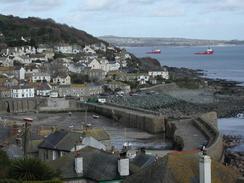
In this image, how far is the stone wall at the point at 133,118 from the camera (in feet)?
169

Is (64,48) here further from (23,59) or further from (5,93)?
(5,93)

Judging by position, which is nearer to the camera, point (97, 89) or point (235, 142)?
point (235, 142)

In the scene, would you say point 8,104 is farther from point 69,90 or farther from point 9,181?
point 9,181

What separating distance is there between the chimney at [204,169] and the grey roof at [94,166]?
587 cm

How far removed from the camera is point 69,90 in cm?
7788

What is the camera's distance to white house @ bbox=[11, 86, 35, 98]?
73000 mm

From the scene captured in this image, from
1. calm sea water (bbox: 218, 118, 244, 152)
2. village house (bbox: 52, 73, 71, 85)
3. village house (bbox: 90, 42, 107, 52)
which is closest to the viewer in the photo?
calm sea water (bbox: 218, 118, 244, 152)

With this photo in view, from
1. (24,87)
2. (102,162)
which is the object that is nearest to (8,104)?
(24,87)

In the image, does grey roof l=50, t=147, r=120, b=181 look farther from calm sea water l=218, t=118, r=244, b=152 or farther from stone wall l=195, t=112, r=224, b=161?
calm sea water l=218, t=118, r=244, b=152

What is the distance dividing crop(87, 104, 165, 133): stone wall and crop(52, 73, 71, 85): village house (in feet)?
61.5

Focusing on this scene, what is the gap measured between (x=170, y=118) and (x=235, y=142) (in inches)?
427

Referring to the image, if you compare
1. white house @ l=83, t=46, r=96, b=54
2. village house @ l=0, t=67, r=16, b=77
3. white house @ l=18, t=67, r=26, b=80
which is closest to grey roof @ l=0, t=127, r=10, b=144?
village house @ l=0, t=67, r=16, b=77

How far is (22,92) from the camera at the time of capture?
7312 cm

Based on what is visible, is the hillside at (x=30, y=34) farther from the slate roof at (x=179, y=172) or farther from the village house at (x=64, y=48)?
the slate roof at (x=179, y=172)
